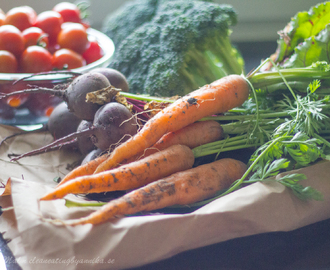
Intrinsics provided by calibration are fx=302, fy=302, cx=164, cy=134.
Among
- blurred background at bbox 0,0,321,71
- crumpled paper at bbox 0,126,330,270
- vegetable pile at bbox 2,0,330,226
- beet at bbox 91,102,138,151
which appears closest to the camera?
crumpled paper at bbox 0,126,330,270

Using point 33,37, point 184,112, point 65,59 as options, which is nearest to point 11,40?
point 33,37

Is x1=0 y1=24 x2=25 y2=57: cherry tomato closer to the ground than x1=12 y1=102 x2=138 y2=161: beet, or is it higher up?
higher up

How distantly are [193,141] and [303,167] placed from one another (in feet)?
0.94

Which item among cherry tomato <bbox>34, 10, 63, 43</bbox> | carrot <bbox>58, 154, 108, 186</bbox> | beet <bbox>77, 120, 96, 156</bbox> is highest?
cherry tomato <bbox>34, 10, 63, 43</bbox>

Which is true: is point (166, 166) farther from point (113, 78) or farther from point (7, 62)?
point (7, 62)

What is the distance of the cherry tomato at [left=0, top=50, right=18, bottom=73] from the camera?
110 centimetres

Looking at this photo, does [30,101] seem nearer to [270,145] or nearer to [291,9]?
[270,145]

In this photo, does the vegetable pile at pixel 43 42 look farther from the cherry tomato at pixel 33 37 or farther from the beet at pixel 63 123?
the beet at pixel 63 123

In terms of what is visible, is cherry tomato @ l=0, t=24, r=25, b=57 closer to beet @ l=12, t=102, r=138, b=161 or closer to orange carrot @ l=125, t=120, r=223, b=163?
beet @ l=12, t=102, r=138, b=161

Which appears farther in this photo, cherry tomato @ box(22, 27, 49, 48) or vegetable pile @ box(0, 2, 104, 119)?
cherry tomato @ box(22, 27, 49, 48)

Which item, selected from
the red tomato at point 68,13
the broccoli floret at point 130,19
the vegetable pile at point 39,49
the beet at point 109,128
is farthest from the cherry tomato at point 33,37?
the beet at point 109,128

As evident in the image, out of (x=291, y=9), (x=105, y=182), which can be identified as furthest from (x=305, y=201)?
(x=291, y=9)

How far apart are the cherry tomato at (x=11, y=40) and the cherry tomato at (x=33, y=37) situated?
0.12ft

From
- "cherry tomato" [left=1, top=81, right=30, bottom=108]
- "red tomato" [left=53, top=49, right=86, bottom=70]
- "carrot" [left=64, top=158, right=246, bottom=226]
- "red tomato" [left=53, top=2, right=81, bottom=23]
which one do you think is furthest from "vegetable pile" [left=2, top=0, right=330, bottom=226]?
"red tomato" [left=53, top=2, right=81, bottom=23]
